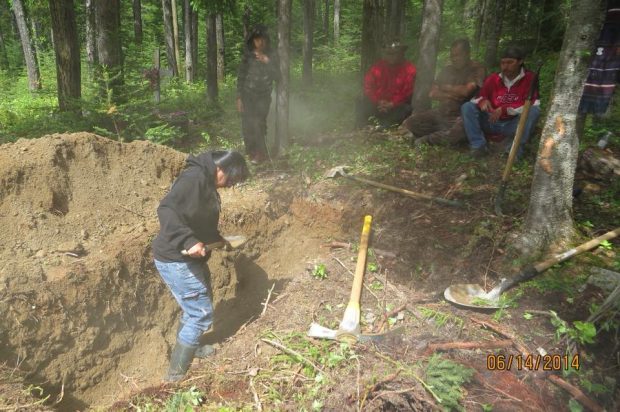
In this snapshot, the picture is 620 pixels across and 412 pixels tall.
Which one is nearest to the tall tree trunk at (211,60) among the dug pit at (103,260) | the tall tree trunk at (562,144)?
the dug pit at (103,260)

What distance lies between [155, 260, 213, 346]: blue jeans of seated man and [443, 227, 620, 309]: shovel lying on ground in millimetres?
2198

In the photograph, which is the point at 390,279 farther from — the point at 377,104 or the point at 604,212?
the point at 377,104

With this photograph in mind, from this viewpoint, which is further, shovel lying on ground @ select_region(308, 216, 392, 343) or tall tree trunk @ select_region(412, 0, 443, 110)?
tall tree trunk @ select_region(412, 0, 443, 110)

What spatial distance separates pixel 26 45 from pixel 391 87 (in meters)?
15.4

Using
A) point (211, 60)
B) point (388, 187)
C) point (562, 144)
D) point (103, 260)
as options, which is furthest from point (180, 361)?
point (211, 60)

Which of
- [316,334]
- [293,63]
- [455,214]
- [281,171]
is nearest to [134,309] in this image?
[316,334]

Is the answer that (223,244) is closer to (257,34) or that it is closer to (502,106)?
(257,34)

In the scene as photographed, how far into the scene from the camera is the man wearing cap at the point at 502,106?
5.07 metres

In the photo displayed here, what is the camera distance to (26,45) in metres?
14.9

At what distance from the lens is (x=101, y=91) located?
257 inches

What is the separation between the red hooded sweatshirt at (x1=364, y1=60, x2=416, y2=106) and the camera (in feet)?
23.2

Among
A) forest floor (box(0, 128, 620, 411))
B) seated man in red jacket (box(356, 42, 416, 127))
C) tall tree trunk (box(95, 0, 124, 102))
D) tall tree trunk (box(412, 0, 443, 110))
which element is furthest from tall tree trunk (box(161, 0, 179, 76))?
tall tree trunk (box(412, 0, 443, 110))

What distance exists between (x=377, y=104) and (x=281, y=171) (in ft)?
8.04

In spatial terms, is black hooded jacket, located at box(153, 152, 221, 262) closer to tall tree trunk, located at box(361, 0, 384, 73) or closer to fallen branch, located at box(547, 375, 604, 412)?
fallen branch, located at box(547, 375, 604, 412)
